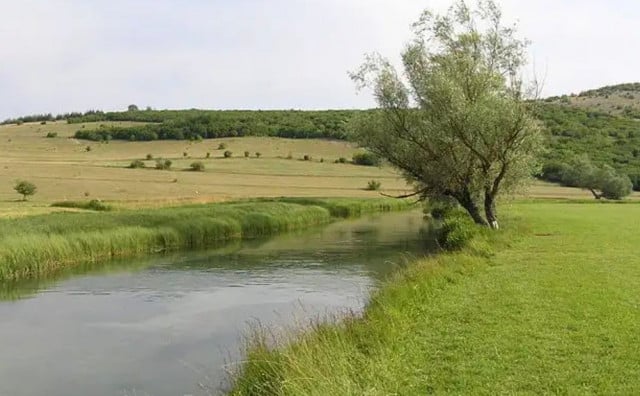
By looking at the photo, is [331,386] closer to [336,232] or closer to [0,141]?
[336,232]

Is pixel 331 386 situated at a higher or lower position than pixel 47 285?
higher

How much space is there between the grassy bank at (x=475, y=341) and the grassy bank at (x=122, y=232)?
1387 centimetres

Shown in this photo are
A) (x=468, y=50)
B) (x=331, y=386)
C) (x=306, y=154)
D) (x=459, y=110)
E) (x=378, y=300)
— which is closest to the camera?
(x=331, y=386)

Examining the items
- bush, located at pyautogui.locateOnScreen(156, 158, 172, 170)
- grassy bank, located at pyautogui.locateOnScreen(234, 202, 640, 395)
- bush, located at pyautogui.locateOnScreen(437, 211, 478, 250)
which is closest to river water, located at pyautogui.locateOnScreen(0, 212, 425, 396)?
bush, located at pyautogui.locateOnScreen(437, 211, 478, 250)

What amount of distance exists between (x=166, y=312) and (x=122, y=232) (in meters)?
12.4

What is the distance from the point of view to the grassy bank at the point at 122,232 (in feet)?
78.7

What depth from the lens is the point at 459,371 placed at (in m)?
8.52

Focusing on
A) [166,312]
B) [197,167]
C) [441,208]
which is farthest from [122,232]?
[197,167]

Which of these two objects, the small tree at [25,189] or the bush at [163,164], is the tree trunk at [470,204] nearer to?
the small tree at [25,189]

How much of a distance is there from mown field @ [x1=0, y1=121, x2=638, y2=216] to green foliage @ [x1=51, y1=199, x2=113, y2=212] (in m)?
1.02

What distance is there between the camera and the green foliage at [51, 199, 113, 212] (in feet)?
140

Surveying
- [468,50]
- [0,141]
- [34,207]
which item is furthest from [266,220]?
[0,141]

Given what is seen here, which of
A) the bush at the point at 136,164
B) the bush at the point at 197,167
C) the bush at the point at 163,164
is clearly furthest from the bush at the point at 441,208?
the bush at the point at 136,164

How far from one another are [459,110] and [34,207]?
25578mm
